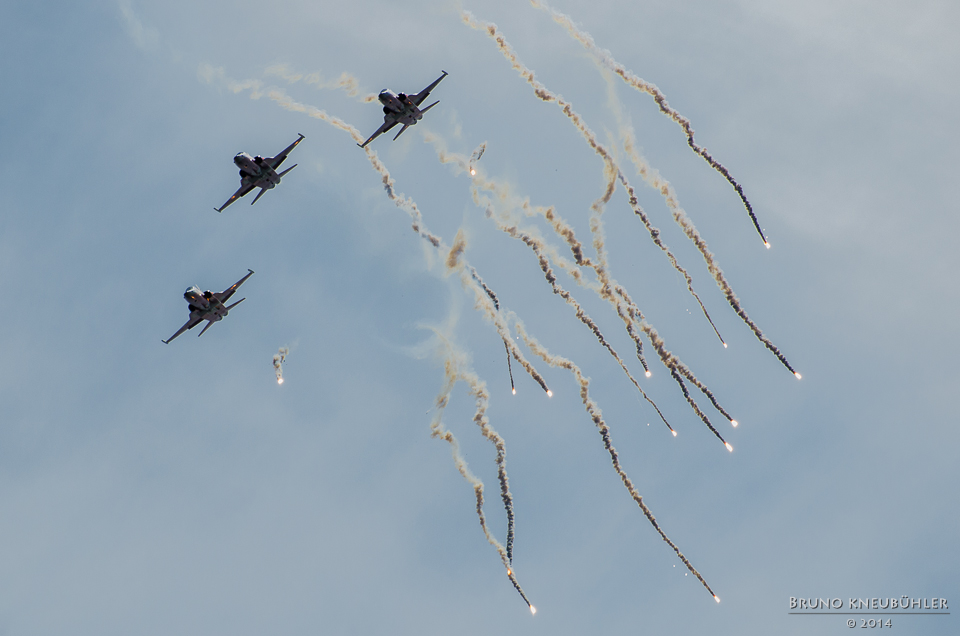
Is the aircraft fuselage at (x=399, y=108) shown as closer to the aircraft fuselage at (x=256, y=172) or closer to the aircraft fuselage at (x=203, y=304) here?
the aircraft fuselage at (x=256, y=172)

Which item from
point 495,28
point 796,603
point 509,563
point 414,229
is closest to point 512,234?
point 414,229

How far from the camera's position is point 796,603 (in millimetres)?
84750

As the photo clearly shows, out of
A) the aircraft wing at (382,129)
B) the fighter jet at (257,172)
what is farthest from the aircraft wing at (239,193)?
the aircraft wing at (382,129)

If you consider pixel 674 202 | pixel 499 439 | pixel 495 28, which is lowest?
Answer: pixel 499 439

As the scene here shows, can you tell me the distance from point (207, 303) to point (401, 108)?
2692 cm

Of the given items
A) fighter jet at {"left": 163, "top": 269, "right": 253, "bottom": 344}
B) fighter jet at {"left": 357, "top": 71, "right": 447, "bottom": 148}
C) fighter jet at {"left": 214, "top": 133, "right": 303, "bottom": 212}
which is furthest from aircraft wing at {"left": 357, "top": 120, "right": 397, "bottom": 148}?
fighter jet at {"left": 163, "top": 269, "right": 253, "bottom": 344}

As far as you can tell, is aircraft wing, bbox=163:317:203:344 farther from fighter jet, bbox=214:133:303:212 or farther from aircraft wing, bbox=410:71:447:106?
aircraft wing, bbox=410:71:447:106

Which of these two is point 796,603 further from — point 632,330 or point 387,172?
point 387,172

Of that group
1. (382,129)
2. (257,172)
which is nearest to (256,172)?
(257,172)

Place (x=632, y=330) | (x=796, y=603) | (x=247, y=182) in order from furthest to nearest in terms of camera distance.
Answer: (x=796, y=603) < (x=632, y=330) < (x=247, y=182)

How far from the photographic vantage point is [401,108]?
65.8 metres

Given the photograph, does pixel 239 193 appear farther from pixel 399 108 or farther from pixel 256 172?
pixel 399 108

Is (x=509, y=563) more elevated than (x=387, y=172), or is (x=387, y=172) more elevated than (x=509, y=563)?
(x=387, y=172)

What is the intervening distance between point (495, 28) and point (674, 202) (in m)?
25.4
